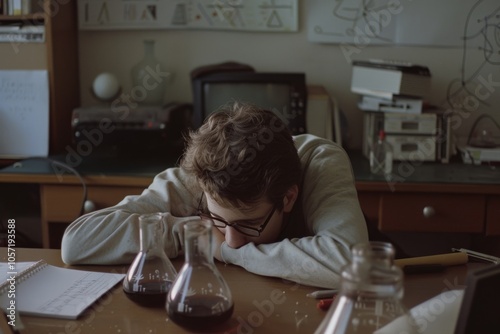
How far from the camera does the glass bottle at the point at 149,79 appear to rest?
2.57m

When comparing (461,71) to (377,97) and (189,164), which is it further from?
(189,164)

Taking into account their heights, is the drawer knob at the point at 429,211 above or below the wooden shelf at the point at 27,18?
below

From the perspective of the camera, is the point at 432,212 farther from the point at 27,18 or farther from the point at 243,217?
the point at 27,18

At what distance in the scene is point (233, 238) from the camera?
3.87ft

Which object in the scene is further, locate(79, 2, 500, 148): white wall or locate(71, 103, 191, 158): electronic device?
locate(79, 2, 500, 148): white wall

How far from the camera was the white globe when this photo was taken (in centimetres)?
250

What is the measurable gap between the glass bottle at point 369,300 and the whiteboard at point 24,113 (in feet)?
6.67

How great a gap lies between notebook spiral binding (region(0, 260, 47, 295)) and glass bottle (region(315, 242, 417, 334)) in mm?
618

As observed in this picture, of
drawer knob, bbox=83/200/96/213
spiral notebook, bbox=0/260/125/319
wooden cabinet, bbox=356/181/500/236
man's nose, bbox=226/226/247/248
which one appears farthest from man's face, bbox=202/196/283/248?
drawer knob, bbox=83/200/96/213

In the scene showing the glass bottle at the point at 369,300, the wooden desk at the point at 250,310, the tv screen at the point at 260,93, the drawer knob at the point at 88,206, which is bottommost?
the drawer knob at the point at 88,206

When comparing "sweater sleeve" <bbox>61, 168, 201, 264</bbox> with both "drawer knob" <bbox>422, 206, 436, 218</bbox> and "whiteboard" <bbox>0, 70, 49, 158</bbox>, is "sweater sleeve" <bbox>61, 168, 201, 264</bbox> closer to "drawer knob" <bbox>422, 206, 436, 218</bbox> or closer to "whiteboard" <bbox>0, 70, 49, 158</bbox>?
"drawer knob" <bbox>422, 206, 436, 218</bbox>

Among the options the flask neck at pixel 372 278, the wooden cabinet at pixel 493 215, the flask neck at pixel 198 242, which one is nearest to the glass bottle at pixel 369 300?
the flask neck at pixel 372 278

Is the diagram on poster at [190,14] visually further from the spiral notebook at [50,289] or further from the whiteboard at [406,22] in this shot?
the spiral notebook at [50,289]

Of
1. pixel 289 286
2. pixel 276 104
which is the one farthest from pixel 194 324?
pixel 276 104
